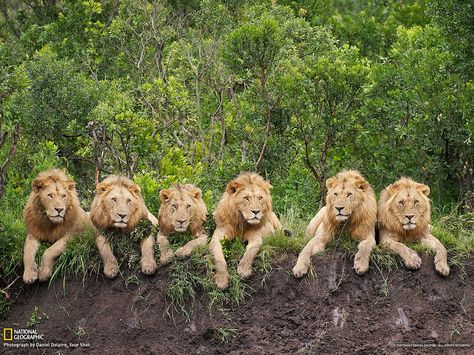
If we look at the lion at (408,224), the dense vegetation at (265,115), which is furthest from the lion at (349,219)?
the dense vegetation at (265,115)

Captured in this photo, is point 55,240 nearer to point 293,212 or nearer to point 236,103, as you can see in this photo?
point 293,212

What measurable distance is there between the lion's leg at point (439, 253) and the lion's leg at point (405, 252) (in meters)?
0.20

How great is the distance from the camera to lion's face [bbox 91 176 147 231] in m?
11.3

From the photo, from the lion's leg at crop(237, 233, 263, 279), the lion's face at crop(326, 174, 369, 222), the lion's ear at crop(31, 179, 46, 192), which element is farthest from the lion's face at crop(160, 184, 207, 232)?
the lion's face at crop(326, 174, 369, 222)

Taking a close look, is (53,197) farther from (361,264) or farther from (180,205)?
(361,264)

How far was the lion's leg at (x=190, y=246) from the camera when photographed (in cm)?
1127

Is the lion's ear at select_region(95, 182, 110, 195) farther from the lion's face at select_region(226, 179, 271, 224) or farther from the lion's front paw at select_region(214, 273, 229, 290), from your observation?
the lion's front paw at select_region(214, 273, 229, 290)

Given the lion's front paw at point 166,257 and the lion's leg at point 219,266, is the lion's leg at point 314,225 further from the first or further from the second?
the lion's front paw at point 166,257

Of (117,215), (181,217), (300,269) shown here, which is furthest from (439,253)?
(117,215)

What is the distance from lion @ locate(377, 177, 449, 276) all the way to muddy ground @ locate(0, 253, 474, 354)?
0.62 feet

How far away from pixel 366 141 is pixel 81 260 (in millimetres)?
4839

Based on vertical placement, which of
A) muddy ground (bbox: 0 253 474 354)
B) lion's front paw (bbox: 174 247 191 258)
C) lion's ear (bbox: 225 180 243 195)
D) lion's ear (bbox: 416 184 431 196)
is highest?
lion's ear (bbox: 416 184 431 196)

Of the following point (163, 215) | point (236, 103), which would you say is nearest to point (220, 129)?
point (236, 103)

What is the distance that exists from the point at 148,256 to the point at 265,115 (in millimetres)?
4032
